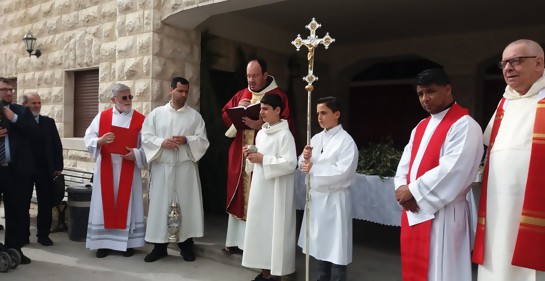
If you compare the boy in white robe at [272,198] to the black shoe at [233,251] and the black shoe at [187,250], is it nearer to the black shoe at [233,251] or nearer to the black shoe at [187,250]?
the black shoe at [233,251]

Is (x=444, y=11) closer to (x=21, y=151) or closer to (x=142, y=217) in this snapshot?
(x=142, y=217)

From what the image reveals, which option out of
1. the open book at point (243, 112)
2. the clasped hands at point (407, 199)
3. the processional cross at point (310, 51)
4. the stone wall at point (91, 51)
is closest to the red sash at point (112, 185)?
the stone wall at point (91, 51)

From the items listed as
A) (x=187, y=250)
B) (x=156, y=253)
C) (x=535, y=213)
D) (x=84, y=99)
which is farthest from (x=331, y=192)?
(x=84, y=99)

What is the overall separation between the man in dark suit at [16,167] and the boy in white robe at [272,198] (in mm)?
2461

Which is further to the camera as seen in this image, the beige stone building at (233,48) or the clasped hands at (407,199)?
the beige stone building at (233,48)

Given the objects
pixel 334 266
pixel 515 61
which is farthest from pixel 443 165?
pixel 334 266

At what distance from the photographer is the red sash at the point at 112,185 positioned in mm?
4934

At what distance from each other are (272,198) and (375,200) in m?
1.35

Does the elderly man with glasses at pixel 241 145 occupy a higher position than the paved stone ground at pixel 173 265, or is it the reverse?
the elderly man with glasses at pixel 241 145

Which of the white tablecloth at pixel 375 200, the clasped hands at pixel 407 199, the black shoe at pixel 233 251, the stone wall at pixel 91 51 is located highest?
the stone wall at pixel 91 51

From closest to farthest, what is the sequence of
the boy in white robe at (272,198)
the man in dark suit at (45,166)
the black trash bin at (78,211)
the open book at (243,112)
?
the boy in white robe at (272,198) → the open book at (243,112) → the man in dark suit at (45,166) → the black trash bin at (78,211)

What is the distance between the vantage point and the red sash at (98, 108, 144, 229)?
4934 mm

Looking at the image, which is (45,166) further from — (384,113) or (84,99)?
(384,113)

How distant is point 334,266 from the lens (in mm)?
3576
